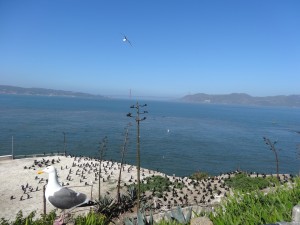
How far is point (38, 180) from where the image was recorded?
28.2 meters

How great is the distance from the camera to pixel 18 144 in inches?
2306

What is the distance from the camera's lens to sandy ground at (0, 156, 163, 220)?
70.6ft

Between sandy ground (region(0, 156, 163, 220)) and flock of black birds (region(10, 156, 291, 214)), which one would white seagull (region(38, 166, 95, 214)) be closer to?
flock of black birds (region(10, 156, 291, 214))

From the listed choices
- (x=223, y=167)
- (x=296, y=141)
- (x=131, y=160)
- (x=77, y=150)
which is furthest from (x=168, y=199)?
(x=296, y=141)

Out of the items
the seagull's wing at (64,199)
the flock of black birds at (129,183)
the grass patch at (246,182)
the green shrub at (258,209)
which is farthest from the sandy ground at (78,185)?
the seagull's wing at (64,199)

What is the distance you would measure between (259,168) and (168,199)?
108ft

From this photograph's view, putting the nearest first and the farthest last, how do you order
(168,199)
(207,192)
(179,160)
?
(168,199)
(207,192)
(179,160)

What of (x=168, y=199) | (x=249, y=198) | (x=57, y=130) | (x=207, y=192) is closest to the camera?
(x=249, y=198)

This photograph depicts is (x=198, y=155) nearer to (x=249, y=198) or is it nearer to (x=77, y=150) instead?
(x=77, y=150)

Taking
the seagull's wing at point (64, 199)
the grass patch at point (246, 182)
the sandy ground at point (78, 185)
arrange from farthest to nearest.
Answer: the grass patch at point (246, 182)
the sandy ground at point (78, 185)
the seagull's wing at point (64, 199)

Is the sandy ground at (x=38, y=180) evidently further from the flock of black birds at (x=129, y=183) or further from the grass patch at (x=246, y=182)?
the grass patch at (x=246, y=182)

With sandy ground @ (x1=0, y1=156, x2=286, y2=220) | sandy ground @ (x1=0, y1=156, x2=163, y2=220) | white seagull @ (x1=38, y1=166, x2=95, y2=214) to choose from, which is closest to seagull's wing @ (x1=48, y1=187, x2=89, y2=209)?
white seagull @ (x1=38, y1=166, x2=95, y2=214)

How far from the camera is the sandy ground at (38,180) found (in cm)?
2153

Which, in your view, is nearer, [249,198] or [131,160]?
[249,198]
